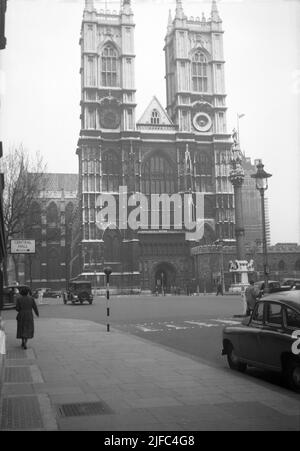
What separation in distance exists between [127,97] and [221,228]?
952 inches

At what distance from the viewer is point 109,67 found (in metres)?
79.0

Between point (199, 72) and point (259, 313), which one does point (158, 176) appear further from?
point (259, 313)

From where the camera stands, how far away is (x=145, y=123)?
261ft

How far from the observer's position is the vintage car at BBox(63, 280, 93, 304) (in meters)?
40.7

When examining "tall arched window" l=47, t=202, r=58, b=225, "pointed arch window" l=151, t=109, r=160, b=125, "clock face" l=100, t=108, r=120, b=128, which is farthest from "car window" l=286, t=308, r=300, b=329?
"pointed arch window" l=151, t=109, r=160, b=125

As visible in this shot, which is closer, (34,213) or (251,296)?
(251,296)

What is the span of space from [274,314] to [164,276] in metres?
66.8

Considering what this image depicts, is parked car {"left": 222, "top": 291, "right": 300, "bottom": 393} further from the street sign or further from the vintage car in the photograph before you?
the vintage car

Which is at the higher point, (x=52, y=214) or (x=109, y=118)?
(x=109, y=118)

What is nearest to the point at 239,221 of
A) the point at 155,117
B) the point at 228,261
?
the point at 228,261

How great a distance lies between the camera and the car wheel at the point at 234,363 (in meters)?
9.52

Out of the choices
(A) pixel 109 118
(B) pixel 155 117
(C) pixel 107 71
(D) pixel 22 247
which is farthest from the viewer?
(B) pixel 155 117

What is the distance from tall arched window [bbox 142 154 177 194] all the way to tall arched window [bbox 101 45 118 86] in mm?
13273
